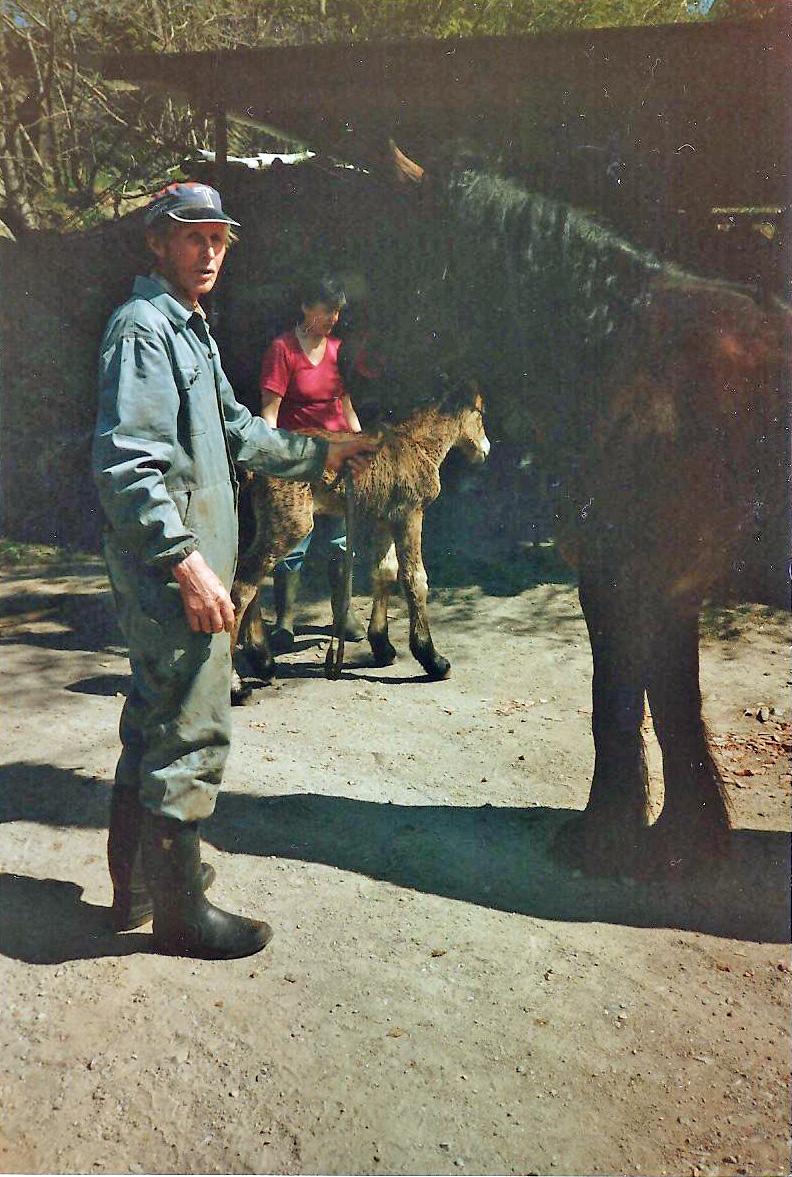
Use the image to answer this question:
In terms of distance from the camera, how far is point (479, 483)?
228 inches

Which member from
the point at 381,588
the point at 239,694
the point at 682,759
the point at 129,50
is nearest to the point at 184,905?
the point at 682,759

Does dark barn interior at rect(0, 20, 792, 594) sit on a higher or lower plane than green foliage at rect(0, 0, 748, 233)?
lower

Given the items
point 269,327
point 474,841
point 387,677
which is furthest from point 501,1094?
point 269,327

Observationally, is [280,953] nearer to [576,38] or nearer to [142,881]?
[142,881]

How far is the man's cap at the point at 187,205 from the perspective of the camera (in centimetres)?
264

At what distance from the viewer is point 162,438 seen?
261 centimetres

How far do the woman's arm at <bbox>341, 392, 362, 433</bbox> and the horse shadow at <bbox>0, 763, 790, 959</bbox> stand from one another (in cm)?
196

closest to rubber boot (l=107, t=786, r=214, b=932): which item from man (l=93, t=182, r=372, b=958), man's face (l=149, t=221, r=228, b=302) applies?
man (l=93, t=182, r=372, b=958)

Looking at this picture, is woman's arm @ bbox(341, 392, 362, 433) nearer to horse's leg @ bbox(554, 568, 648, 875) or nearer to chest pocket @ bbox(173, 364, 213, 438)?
horse's leg @ bbox(554, 568, 648, 875)

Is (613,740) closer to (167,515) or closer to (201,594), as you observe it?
(201,594)

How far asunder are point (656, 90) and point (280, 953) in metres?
3.25

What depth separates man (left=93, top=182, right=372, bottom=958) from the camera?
2.54 meters

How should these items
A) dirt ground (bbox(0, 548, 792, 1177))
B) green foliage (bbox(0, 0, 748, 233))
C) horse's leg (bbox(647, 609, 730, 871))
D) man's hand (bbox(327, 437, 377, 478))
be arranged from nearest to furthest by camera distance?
dirt ground (bbox(0, 548, 792, 1177)), man's hand (bbox(327, 437, 377, 478)), horse's leg (bbox(647, 609, 730, 871)), green foliage (bbox(0, 0, 748, 233))

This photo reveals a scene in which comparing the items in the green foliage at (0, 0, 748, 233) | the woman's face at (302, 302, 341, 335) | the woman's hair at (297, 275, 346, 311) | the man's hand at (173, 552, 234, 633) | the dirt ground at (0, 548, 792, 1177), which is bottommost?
the dirt ground at (0, 548, 792, 1177)
